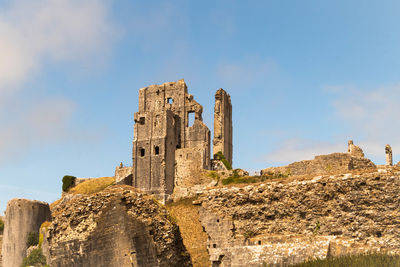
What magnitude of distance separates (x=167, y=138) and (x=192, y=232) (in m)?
20.0

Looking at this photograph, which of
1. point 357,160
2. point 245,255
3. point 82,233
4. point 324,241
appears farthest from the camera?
point 357,160

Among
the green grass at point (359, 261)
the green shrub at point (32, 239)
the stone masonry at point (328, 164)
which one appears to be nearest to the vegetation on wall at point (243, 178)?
the stone masonry at point (328, 164)

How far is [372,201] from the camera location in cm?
1173

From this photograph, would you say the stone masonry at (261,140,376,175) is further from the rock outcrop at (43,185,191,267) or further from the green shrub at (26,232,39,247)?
the green shrub at (26,232,39,247)

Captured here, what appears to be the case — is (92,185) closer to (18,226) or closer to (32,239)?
(18,226)

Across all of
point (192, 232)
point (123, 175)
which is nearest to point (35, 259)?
point (192, 232)

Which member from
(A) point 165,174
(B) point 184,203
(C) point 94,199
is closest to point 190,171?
(A) point 165,174

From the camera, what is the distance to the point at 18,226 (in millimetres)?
27266

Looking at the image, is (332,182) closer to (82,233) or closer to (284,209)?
(284,209)

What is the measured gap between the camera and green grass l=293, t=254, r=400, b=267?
32.2 feet

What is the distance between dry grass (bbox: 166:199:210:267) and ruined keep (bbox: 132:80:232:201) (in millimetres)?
10352

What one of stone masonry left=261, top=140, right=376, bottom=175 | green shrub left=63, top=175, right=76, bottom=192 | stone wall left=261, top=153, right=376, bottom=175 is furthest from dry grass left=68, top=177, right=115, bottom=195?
stone wall left=261, top=153, right=376, bottom=175

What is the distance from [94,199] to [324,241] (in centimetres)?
620

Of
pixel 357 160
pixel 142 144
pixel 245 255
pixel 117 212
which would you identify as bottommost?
pixel 245 255
